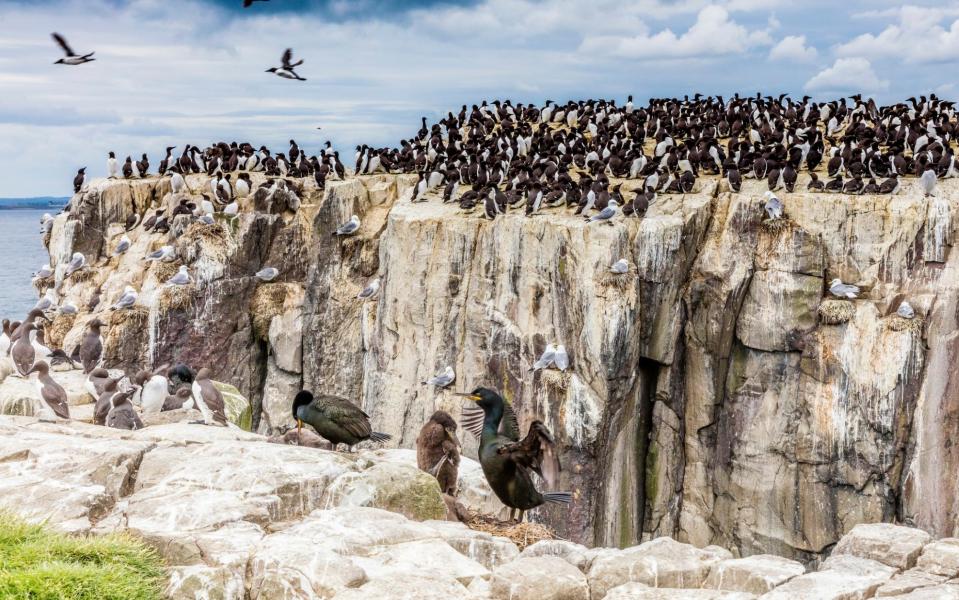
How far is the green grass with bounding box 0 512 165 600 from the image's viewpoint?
21.0 feet

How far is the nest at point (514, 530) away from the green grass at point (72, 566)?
358cm

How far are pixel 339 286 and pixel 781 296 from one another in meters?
13.4

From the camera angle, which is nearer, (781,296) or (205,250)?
(781,296)

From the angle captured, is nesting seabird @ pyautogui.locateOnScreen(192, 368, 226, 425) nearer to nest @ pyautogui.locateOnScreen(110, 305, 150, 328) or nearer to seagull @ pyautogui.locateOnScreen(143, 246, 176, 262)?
nest @ pyautogui.locateOnScreen(110, 305, 150, 328)

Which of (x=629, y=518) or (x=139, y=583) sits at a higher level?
(x=139, y=583)

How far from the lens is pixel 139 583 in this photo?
22.7 ft

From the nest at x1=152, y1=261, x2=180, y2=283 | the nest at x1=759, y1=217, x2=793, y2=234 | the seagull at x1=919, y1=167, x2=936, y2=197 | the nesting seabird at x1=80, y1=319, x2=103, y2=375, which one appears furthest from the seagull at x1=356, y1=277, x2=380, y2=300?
the seagull at x1=919, y1=167, x2=936, y2=197

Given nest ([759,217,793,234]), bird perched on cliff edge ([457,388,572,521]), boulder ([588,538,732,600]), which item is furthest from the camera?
nest ([759,217,793,234])

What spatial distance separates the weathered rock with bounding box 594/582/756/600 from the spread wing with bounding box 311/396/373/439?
15.8ft

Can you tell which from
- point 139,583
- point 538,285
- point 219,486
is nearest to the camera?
point 139,583

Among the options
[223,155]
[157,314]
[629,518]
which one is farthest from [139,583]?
[223,155]

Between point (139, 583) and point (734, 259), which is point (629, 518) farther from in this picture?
point (139, 583)

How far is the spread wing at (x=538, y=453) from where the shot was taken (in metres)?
9.55

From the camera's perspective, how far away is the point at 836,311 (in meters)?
21.9
